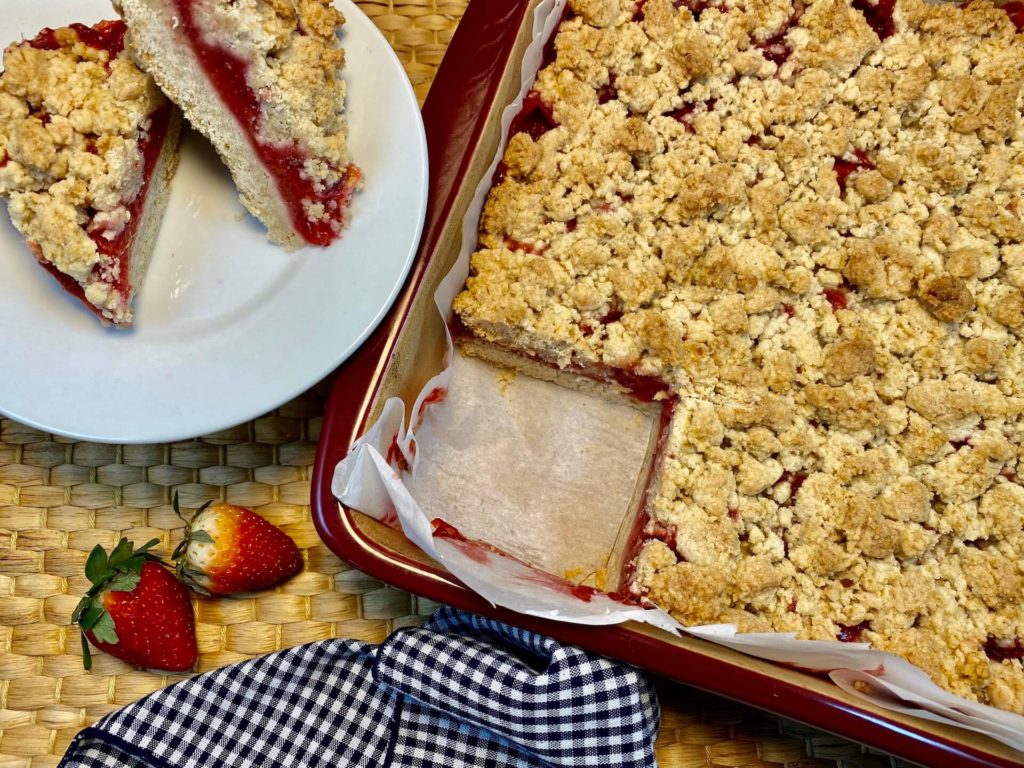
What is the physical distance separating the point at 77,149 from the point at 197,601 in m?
0.99

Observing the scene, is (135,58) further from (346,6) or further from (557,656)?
(557,656)

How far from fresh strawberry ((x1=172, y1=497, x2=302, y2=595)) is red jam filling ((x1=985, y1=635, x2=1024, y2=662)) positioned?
56.1 inches

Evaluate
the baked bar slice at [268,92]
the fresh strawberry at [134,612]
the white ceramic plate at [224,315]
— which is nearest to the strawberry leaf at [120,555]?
the fresh strawberry at [134,612]

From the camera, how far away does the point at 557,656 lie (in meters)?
→ 1.64

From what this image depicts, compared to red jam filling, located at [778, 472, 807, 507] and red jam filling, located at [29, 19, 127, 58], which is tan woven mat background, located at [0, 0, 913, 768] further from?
red jam filling, located at [29, 19, 127, 58]

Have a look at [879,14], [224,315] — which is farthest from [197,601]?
[879,14]

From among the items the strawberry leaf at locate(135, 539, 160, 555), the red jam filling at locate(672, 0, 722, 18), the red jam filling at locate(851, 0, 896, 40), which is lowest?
the strawberry leaf at locate(135, 539, 160, 555)

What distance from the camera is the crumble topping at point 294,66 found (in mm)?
1531

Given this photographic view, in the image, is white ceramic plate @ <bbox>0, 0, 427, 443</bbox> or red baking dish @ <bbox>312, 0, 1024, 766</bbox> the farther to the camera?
white ceramic plate @ <bbox>0, 0, 427, 443</bbox>

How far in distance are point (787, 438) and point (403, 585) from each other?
0.80 metres

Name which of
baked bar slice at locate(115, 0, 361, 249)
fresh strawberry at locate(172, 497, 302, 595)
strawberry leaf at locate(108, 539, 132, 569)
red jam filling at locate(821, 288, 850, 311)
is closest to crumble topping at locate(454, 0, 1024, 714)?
red jam filling at locate(821, 288, 850, 311)

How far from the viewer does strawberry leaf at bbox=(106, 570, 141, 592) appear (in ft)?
5.92

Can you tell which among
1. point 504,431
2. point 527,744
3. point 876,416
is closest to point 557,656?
point 527,744

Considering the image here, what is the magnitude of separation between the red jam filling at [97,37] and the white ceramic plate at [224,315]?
167mm
